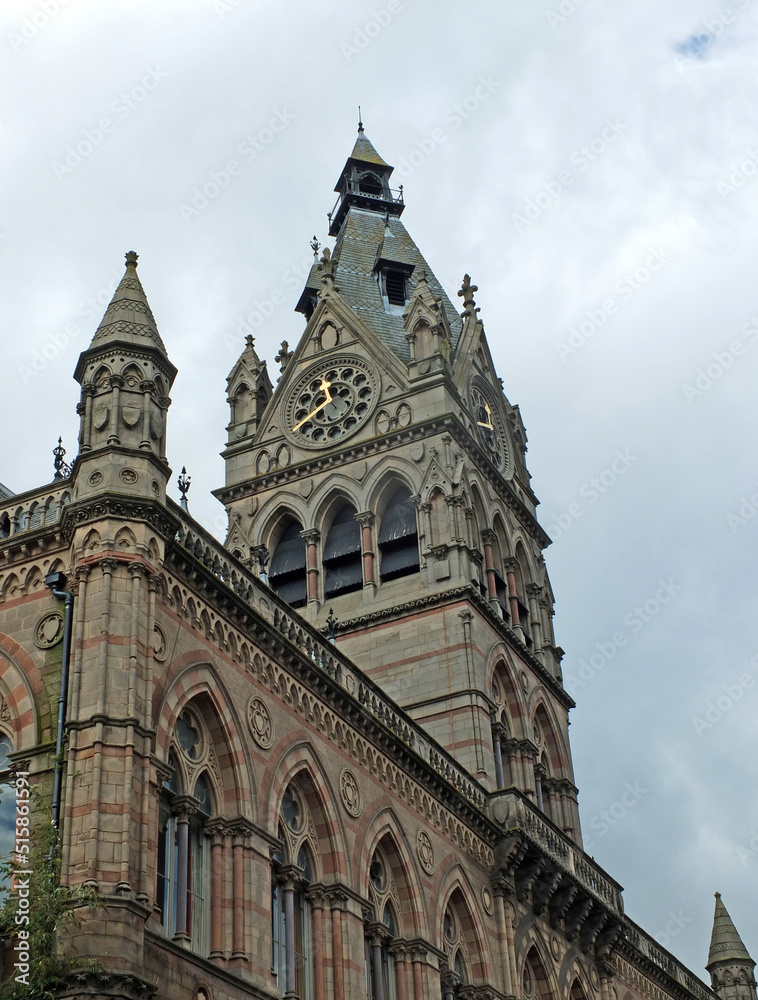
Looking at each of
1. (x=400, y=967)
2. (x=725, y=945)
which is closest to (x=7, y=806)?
(x=400, y=967)

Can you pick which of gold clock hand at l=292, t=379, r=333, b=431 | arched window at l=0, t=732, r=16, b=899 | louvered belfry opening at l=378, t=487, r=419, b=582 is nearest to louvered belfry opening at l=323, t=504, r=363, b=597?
louvered belfry opening at l=378, t=487, r=419, b=582

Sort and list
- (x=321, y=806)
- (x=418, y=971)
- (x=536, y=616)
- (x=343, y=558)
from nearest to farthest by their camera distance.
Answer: (x=321, y=806), (x=418, y=971), (x=343, y=558), (x=536, y=616)

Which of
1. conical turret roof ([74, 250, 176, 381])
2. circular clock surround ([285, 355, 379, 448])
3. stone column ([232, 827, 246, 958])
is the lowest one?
stone column ([232, 827, 246, 958])

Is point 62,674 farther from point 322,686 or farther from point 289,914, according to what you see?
point 322,686

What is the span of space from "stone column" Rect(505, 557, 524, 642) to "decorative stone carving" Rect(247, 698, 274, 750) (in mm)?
20046

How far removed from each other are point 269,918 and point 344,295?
30.5m

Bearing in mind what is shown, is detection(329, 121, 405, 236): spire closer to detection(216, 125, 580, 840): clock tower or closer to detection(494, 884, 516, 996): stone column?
detection(216, 125, 580, 840): clock tower

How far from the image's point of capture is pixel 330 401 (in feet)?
161

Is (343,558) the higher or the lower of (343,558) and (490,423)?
the lower

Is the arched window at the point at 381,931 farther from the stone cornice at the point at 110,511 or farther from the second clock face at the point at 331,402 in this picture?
the second clock face at the point at 331,402

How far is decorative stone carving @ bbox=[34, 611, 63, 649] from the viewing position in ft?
78.8

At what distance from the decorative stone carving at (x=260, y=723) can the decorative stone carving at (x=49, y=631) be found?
4.09 m

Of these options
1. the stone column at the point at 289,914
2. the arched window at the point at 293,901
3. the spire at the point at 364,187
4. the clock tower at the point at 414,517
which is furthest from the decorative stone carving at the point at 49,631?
the spire at the point at 364,187

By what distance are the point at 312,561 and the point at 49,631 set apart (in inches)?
875
